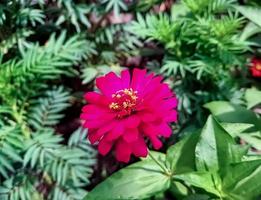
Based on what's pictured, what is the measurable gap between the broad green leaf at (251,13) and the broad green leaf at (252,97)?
0.69ft

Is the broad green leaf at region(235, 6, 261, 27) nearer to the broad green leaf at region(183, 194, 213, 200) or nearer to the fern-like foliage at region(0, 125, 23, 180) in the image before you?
the broad green leaf at region(183, 194, 213, 200)

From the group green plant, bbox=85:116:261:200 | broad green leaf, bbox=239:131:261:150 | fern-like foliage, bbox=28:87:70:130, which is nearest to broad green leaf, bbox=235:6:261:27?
broad green leaf, bbox=239:131:261:150

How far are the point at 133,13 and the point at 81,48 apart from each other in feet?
0.80

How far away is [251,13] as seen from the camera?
4.61 ft

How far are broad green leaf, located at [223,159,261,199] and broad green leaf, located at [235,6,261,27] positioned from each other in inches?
18.6

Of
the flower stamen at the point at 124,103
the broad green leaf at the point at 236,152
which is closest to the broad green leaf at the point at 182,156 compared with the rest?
the broad green leaf at the point at 236,152

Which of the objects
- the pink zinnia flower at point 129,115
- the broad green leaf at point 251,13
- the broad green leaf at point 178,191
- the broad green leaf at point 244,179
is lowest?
the broad green leaf at point 178,191

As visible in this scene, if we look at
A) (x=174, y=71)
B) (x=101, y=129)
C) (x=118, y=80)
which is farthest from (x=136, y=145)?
Result: (x=174, y=71)

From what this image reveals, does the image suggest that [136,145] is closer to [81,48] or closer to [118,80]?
[118,80]

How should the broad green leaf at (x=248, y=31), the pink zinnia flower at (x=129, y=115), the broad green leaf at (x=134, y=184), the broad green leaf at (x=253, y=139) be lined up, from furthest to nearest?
the broad green leaf at (x=248, y=31), the broad green leaf at (x=253, y=139), the broad green leaf at (x=134, y=184), the pink zinnia flower at (x=129, y=115)

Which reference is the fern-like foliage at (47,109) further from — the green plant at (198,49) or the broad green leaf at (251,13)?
the broad green leaf at (251,13)

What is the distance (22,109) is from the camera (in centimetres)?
141

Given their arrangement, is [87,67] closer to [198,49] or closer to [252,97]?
[198,49]

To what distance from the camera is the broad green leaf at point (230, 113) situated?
138 centimetres
